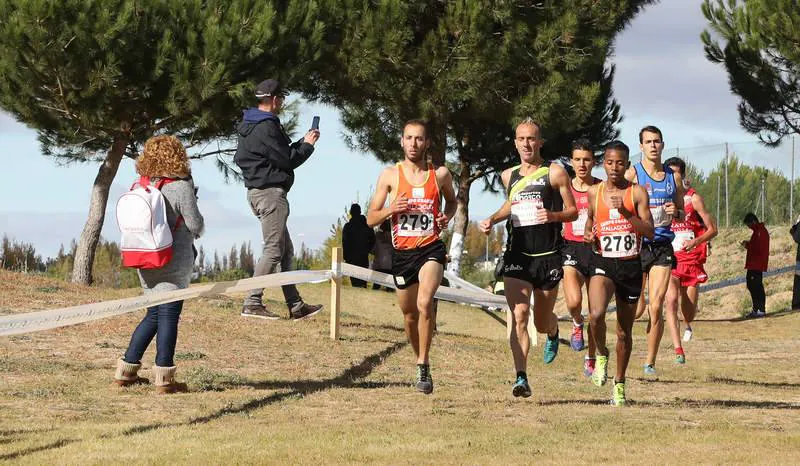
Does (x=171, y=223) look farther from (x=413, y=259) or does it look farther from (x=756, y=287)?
(x=756, y=287)

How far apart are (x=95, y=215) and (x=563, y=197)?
2098 centimetres

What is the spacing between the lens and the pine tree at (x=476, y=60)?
33.6 metres

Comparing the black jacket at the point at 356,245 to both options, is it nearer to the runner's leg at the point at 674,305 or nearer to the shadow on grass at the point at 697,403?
the runner's leg at the point at 674,305

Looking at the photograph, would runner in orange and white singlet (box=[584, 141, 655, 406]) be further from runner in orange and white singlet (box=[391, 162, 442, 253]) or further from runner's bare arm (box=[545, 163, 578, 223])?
runner in orange and white singlet (box=[391, 162, 442, 253])

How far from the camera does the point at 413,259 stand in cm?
1062

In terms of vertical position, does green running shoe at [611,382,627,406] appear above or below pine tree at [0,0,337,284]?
below

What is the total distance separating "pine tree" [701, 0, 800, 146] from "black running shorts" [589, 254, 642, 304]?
25.4m

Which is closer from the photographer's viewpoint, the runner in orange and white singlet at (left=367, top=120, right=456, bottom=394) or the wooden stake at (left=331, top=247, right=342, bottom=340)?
the runner in orange and white singlet at (left=367, top=120, right=456, bottom=394)

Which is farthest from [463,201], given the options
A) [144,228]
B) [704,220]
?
[144,228]

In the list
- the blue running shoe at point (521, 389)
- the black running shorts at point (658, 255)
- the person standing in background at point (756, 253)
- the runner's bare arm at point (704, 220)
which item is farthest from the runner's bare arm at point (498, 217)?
the person standing in background at point (756, 253)

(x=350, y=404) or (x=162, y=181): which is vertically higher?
(x=162, y=181)

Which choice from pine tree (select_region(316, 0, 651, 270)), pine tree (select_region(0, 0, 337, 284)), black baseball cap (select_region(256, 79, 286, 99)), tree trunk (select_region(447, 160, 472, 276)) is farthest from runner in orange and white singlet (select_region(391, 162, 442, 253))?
tree trunk (select_region(447, 160, 472, 276))

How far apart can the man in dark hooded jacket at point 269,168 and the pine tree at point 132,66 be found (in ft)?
45.7

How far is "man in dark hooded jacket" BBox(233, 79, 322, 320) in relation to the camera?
14461 millimetres
